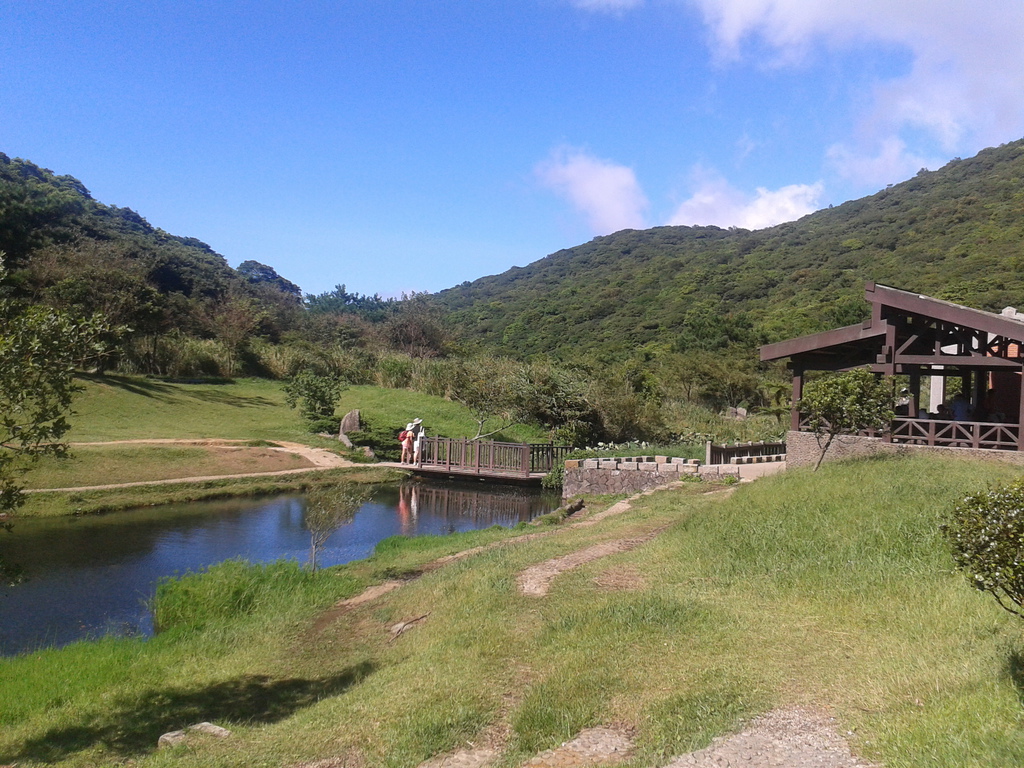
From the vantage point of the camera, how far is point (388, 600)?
9953 mm

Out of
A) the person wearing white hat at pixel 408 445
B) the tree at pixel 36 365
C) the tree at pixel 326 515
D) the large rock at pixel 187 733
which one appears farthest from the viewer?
the person wearing white hat at pixel 408 445

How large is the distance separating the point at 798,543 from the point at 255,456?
18.7 metres

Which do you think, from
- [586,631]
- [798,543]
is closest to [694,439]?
[798,543]

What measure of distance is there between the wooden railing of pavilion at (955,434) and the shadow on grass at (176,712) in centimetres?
1206

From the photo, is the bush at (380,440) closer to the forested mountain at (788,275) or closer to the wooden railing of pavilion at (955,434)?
the wooden railing of pavilion at (955,434)

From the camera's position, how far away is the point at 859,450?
50.2 feet

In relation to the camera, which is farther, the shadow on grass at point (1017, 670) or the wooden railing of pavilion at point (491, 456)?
the wooden railing of pavilion at point (491, 456)

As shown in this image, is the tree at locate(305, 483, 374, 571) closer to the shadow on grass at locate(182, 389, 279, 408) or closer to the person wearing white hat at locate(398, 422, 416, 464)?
the person wearing white hat at locate(398, 422, 416, 464)

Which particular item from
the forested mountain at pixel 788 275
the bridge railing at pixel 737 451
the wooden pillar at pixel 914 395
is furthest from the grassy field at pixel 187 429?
the forested mountain at pixel 788 275

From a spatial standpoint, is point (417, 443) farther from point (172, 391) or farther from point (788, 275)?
point (788, 275)

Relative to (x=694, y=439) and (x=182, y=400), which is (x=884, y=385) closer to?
(x=694, y=439)

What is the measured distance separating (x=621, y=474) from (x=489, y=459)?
→ 6389 millimetres

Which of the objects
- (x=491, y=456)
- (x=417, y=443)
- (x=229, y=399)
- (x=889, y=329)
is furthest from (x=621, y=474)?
(x=229, y=399)

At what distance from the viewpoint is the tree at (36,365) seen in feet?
19.7
